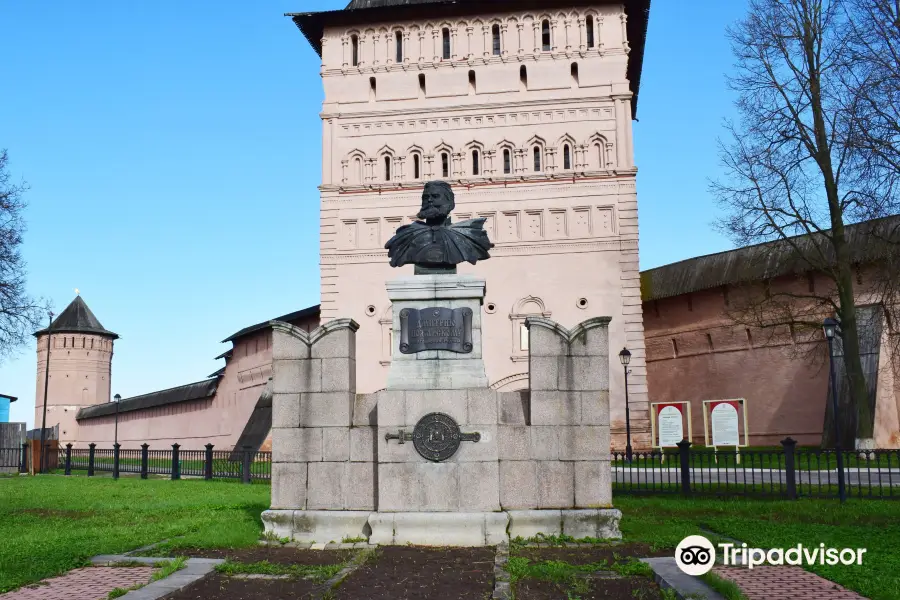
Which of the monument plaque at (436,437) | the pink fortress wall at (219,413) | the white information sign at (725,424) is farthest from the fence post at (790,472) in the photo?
the pink fortress wall at (219,413)

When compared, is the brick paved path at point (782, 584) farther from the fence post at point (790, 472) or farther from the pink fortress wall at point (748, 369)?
the pink fortress wall at point (748, 369)

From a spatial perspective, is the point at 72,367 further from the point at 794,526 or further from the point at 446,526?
the point at 794,526

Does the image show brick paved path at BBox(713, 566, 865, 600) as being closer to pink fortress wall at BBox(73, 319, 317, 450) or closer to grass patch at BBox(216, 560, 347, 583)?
grass patch at BBox(216, 560, 347, 583)

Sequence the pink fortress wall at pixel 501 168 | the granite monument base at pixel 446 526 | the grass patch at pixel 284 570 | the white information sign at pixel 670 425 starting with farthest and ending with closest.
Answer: the pink fortress wall at pixel 501 168 → the white information sign at pixel 670 425 → the granite monument base at pixel 446 526 → the grass patch at pixel 284 570

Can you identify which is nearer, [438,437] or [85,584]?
[85,584]

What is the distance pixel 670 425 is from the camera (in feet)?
69.2

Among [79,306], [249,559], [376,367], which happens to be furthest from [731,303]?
[79,306]

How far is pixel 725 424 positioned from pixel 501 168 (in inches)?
624

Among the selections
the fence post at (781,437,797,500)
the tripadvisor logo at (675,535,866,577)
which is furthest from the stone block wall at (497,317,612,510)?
the fence post at (781,437,797,500)

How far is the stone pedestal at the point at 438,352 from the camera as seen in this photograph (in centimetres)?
975

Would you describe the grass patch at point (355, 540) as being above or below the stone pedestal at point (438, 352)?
below

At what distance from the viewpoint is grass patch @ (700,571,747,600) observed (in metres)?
6.45

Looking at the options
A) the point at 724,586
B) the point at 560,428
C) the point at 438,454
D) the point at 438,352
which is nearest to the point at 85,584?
the point at 438,454

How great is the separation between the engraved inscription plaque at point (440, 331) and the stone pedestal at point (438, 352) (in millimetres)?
58
